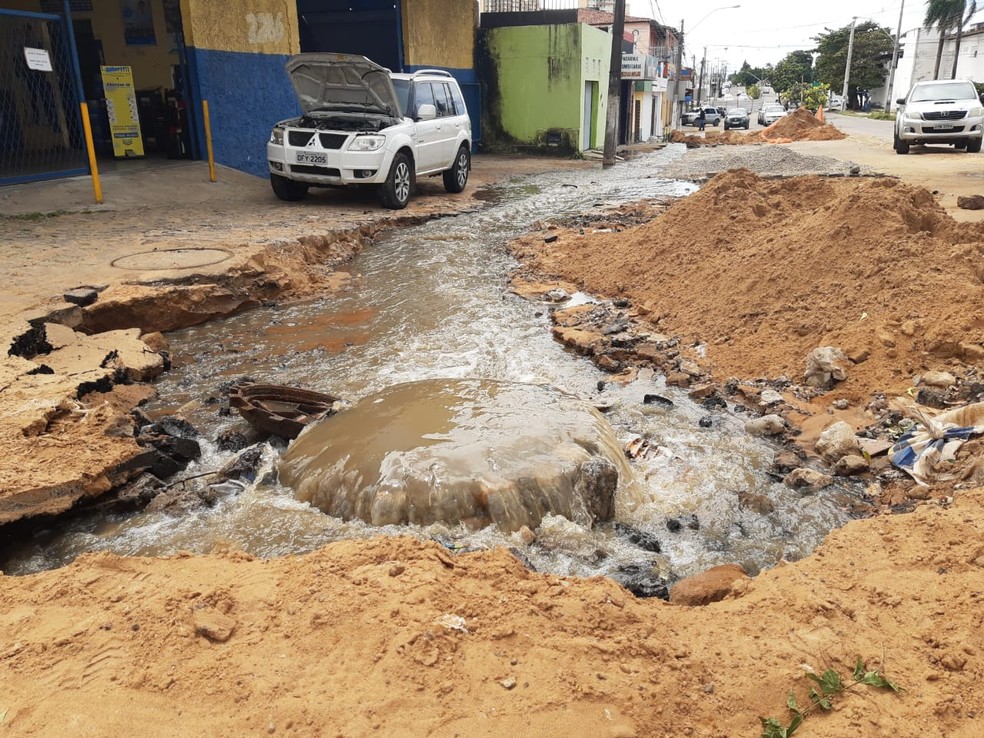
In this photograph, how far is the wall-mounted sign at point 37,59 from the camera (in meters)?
10.4

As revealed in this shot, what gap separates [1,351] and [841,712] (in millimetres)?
5539

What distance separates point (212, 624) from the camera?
2.59 meters

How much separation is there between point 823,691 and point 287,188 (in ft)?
38.6

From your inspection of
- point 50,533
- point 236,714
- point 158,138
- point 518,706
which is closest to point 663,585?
point 518,706

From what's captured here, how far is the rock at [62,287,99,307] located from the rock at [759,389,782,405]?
18.7ft

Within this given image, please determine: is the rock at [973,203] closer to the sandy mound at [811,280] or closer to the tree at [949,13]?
the sandy mound at [811,280]

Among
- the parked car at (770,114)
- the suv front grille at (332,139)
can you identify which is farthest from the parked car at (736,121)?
the suv front grille at (332,139)

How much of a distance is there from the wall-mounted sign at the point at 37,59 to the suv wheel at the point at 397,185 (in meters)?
5.01

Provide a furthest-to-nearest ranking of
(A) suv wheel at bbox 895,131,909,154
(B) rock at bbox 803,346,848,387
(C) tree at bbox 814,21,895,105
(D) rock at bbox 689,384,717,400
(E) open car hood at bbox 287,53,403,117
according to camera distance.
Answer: (C) tree at bbox 814,21,895,105 < (A) suv wheel at bbox 895,131,909,154 < (E) open car hood at bbox 287,53,403,117 < (D) rock at bbox 689,384,717,400 < (B) rock at bbox 803,346,848,387

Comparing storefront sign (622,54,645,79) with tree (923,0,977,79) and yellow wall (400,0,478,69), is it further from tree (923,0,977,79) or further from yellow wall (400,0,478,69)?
tree (923,0,977,79)

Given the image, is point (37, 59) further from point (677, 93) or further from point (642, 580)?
point (677, 93)

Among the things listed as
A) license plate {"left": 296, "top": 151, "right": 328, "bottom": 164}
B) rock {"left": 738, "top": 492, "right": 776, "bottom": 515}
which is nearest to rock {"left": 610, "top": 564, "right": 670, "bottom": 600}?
rock {"left": 738, "top": 492, "right": 776, "bottom": 515}

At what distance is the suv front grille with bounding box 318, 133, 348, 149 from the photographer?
37.1 feet

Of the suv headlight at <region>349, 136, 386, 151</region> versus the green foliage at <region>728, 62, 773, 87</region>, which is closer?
the suv headlight at <region>349, 136, 386, 151</region>
